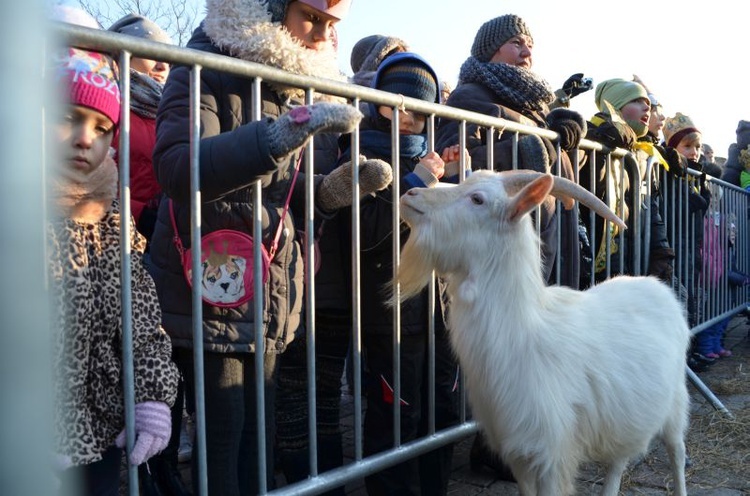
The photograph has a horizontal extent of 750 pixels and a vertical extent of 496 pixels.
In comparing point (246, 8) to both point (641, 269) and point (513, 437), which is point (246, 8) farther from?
point (641, 269)

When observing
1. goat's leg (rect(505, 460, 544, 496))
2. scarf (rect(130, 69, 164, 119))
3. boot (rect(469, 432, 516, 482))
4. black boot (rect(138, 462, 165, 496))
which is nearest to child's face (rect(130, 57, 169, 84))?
scarf (rect(130, 69, 164, 119))

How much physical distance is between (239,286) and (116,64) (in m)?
0.72

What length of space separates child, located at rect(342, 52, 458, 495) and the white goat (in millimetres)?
278

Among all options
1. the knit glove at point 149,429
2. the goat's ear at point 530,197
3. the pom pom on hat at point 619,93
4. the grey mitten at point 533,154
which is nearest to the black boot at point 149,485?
the knit glove at point 149,429

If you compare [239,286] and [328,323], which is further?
[328,323]

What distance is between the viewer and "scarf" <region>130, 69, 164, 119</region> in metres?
2.89

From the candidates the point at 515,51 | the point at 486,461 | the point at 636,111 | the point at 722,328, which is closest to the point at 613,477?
the point at 486,461

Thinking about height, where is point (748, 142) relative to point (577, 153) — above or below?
→ above

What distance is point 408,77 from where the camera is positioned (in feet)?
9.91

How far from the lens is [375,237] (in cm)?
271

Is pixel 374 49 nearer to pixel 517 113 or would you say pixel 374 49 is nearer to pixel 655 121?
pixel 517 113

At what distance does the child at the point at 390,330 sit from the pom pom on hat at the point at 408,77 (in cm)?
16

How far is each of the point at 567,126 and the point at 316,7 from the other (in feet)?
5.60

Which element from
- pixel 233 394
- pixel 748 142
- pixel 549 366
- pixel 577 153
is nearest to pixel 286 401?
pixel 233 394
